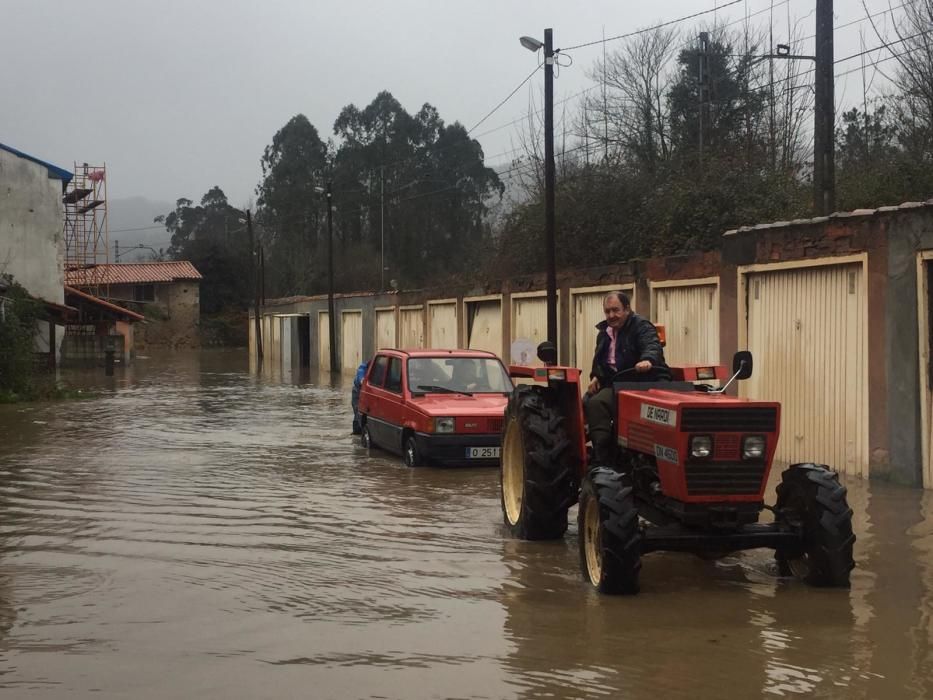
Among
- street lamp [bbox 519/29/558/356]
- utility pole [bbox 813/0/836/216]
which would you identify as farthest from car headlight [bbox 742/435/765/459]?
street lamp [bbox 519/29/558/356]

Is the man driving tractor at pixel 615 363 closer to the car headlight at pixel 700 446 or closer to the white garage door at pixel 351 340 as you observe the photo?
the car headlight at pixel 700 446

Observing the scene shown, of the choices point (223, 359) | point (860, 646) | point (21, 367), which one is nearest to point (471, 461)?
point (860, 646)

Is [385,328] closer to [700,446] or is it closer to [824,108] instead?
[824,108]

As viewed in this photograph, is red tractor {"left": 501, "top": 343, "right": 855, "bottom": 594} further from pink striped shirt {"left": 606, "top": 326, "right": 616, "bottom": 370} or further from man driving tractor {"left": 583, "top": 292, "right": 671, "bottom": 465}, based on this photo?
pink striped shirt {"left": 606, "top": 326, "right": 616, "bottom": 370}

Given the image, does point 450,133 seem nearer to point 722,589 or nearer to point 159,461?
point 159,461

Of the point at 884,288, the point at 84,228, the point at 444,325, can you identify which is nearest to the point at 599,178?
the point at 444,325

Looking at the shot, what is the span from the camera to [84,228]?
54406 millimetres

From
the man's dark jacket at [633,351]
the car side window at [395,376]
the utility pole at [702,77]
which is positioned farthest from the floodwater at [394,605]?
the utility pole at [702,77]

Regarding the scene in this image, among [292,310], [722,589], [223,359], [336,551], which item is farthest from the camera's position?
[223,359]

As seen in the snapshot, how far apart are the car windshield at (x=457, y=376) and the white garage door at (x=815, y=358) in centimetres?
341

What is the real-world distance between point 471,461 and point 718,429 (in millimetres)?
7068

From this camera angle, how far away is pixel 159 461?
587 inches

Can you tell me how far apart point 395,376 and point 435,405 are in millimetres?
1346

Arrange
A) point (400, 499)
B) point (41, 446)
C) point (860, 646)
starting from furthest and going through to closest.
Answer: point (41, 446) → point (400, 499) → point (860, 646)
